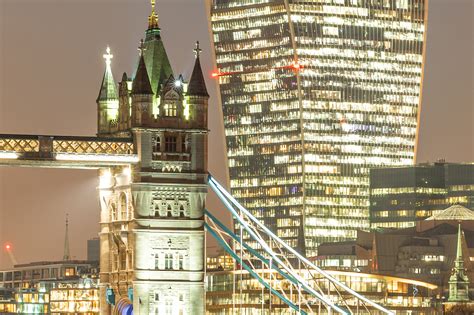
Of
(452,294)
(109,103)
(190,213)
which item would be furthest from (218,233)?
(452,294)

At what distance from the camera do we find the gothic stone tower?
94500 mm

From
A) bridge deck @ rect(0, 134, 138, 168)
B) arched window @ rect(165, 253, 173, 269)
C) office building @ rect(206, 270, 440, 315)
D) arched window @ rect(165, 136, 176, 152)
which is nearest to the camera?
bridge deck @ rect(0, 134, 138, 168)

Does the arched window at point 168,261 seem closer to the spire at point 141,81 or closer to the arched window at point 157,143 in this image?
the arched window at point 157,143

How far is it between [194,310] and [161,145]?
758cm

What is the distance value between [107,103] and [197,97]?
580cm

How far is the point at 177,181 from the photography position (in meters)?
95.4

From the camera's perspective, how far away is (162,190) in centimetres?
9506

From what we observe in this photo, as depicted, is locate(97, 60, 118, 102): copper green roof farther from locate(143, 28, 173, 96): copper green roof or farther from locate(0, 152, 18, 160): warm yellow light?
locate(0, 152, 18, 160): warm yellow light

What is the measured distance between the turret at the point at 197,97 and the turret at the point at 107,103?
4850 mm

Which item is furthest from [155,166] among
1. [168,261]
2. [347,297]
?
[347,297]

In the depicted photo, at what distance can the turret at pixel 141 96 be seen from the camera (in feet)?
311

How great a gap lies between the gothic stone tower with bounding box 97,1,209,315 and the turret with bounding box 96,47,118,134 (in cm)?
233

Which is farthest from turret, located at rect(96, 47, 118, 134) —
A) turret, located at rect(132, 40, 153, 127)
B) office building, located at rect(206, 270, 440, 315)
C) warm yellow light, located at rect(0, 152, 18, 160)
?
office building, located at rect(206, 270, 440, 315)

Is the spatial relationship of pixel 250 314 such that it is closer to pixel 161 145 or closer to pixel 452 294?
pixel 452 294
